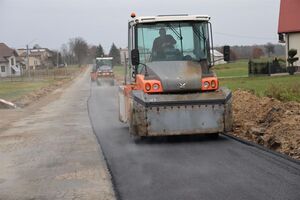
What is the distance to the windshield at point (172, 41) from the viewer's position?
13.1m

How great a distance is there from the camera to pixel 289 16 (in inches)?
2071

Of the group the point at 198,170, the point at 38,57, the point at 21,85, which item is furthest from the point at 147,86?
the point at 38,57

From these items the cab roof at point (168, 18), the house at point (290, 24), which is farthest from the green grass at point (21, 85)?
the cab roof at point (168, 18)

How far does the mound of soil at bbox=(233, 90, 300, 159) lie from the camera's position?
1091 cm

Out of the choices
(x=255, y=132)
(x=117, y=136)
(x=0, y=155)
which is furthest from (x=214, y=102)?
(x=0, y=155)

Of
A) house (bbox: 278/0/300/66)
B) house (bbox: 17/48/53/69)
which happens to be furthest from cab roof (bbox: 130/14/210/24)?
house (bbox: 17/48/53/69)

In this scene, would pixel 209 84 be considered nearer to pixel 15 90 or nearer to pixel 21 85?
pixel 15 90

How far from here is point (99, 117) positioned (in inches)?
806

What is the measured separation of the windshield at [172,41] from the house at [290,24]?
36.8 meters

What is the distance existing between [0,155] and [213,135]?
15.5 ft

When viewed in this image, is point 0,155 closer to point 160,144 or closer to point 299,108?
point 160,144

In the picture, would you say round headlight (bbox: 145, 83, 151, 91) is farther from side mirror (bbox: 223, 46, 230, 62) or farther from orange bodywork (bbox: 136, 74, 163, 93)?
side mirror (bbox: 223, 46, 230, 62)

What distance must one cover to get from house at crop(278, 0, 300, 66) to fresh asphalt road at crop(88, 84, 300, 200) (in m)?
38.7

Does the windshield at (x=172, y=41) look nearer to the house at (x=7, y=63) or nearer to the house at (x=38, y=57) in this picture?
the house at (x=7, y=63)
